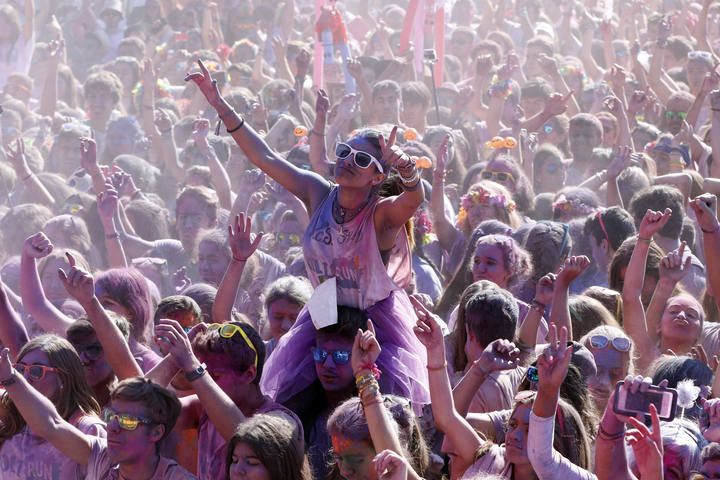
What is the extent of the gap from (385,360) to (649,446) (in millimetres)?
1230

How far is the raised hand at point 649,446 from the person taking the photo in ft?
12.1

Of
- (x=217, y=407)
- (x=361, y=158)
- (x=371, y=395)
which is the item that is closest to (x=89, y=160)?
(x=361, y=158)

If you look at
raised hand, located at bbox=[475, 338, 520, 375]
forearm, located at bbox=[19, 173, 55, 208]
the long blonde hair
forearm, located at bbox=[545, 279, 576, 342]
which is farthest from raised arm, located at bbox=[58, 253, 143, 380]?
forearm, located at bbox=[19, 173, 55, 208]

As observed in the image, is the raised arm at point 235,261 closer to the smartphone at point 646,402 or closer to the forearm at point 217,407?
the forearm at point 217,407

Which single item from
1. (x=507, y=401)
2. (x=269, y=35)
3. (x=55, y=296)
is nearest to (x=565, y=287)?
(x=507, y=401)

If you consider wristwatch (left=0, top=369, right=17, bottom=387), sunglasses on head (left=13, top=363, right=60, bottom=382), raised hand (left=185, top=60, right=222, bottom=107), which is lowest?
sunglasses on head (left=13, top=363, right=60, bottom=382)

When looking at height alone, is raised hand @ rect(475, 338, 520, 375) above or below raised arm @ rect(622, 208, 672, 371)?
above

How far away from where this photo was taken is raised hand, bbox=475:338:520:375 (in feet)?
14.8

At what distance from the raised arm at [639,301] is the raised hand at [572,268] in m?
0.55

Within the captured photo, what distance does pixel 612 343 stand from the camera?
200 inches

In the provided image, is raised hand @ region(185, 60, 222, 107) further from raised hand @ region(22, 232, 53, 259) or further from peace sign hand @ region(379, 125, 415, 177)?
raised hand @ region(22, 232, 53, 259)

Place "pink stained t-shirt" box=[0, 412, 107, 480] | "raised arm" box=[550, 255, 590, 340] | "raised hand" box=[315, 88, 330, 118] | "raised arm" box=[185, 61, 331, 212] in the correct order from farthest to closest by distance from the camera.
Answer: "raised hand" box=[315, 88, 330, 118] < "raised arm" box=[550, 255, 590, 340] < "raised arm" box=[185, 61, 331, 212] < "pink stained t-shirt" box=[0, 412, 107, 480]

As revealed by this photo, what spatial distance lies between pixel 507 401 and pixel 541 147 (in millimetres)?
4480

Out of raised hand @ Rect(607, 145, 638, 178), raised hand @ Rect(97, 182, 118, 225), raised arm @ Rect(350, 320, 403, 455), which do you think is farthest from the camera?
raised hand @ Rect(607, 145, 638, 178)
